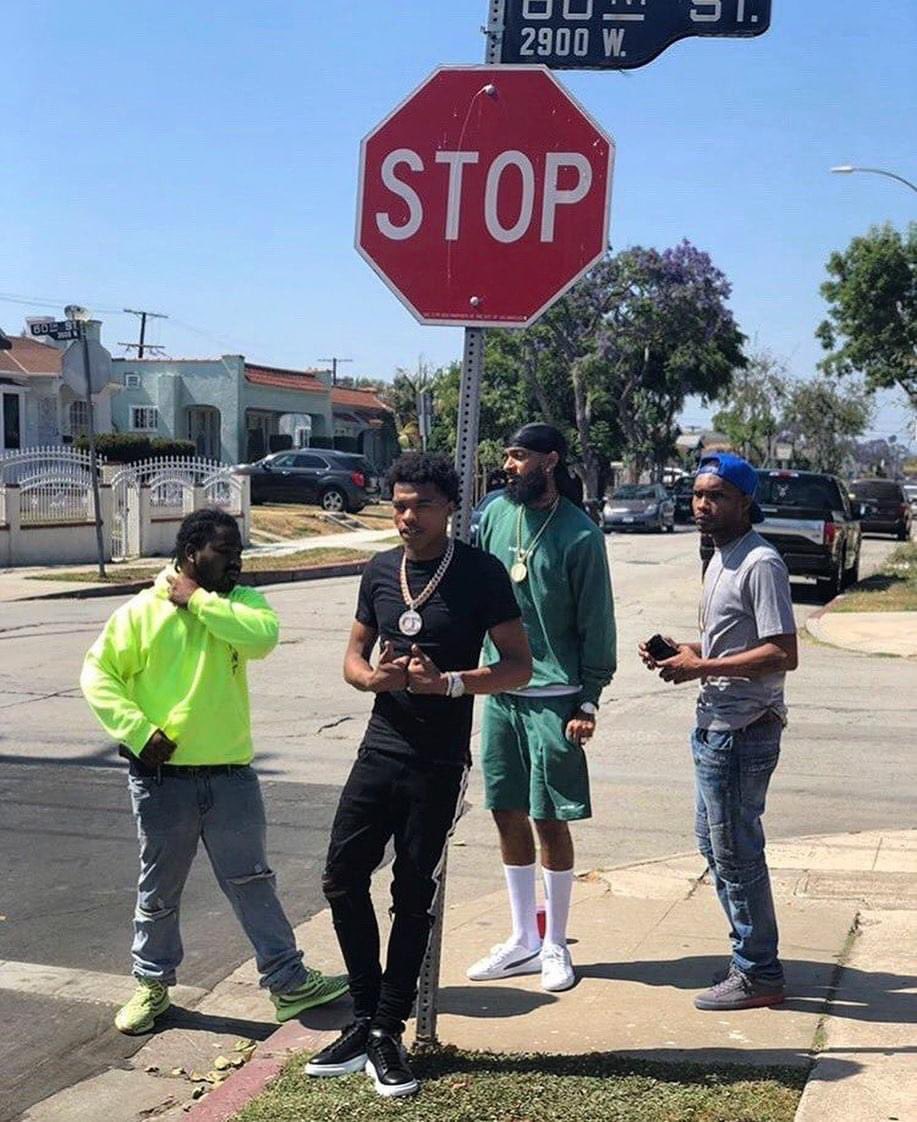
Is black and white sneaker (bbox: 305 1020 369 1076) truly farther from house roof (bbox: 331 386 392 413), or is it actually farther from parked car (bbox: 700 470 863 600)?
house roof (bbox: 331 386 392 413)

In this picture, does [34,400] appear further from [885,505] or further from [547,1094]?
[547,1094]

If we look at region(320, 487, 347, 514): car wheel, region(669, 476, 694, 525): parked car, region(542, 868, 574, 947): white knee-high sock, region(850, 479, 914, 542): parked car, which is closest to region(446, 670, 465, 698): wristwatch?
region(542, 868, 574, 947): white knee-high sock

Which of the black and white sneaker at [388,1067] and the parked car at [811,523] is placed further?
the parked car at [811,523]

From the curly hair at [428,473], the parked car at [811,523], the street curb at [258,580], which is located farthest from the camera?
the parked car at [811,523]

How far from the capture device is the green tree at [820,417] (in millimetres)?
86875

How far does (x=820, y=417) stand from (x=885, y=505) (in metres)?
45.8

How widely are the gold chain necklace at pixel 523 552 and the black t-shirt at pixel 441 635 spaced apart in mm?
734

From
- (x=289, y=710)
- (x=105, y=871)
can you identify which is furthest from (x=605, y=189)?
(x=289, y=710)

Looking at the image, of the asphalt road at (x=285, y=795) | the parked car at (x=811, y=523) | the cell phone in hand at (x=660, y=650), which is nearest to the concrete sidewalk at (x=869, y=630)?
the asphalt road at (x=285, y=795)

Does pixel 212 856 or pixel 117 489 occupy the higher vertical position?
pixel 117 489

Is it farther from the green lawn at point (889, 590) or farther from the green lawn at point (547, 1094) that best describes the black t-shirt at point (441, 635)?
the green lawn at point (889, 590)

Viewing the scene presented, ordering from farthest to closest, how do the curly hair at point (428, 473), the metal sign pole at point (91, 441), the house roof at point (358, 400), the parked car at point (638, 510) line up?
the house roof at point (358, 400) < the parked car at point (638, 510) < the metal sign pole at point (91, 441) < the curly hair at point (428, 473)

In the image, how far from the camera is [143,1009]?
511 centimetres

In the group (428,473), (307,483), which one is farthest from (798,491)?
(428,473)
